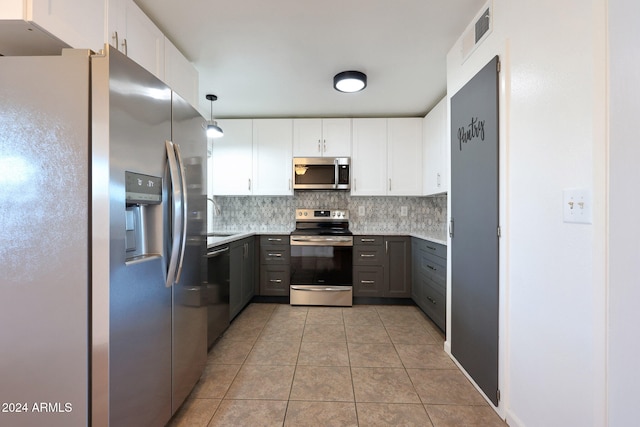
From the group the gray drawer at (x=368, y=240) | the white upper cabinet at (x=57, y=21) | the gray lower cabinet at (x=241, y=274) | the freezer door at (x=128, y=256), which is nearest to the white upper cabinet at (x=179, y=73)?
the white upper cabinet at (x=57, y=21)

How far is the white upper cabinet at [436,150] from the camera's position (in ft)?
9.70

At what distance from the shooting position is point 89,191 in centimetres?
98

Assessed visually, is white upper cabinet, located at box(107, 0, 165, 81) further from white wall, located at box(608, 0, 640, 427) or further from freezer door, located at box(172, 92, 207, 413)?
white wall, located at box(608, 0, 640, 427)

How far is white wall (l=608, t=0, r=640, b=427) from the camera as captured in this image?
77 cm

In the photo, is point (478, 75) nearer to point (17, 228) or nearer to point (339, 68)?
point (339, 68)

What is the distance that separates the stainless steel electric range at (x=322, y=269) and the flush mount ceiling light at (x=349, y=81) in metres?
1.66

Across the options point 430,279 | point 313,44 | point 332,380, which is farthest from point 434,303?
point 313,44

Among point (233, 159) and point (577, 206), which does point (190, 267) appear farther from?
point (233, 159)

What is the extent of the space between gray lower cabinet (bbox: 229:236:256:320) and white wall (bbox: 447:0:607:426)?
2.24 m

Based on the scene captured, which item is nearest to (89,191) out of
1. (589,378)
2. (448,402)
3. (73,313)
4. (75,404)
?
(73,313)

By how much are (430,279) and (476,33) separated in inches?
83.3

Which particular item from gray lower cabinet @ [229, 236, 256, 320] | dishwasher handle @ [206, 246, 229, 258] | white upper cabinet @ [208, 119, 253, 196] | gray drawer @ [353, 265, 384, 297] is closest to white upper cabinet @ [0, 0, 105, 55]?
dishwasher handle @ [206, 246, 229, 258]

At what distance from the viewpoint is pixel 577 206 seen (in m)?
1.03

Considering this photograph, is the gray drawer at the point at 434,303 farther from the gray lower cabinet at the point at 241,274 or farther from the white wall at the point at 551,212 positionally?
the gray lower cabinet at the point at 241,274
